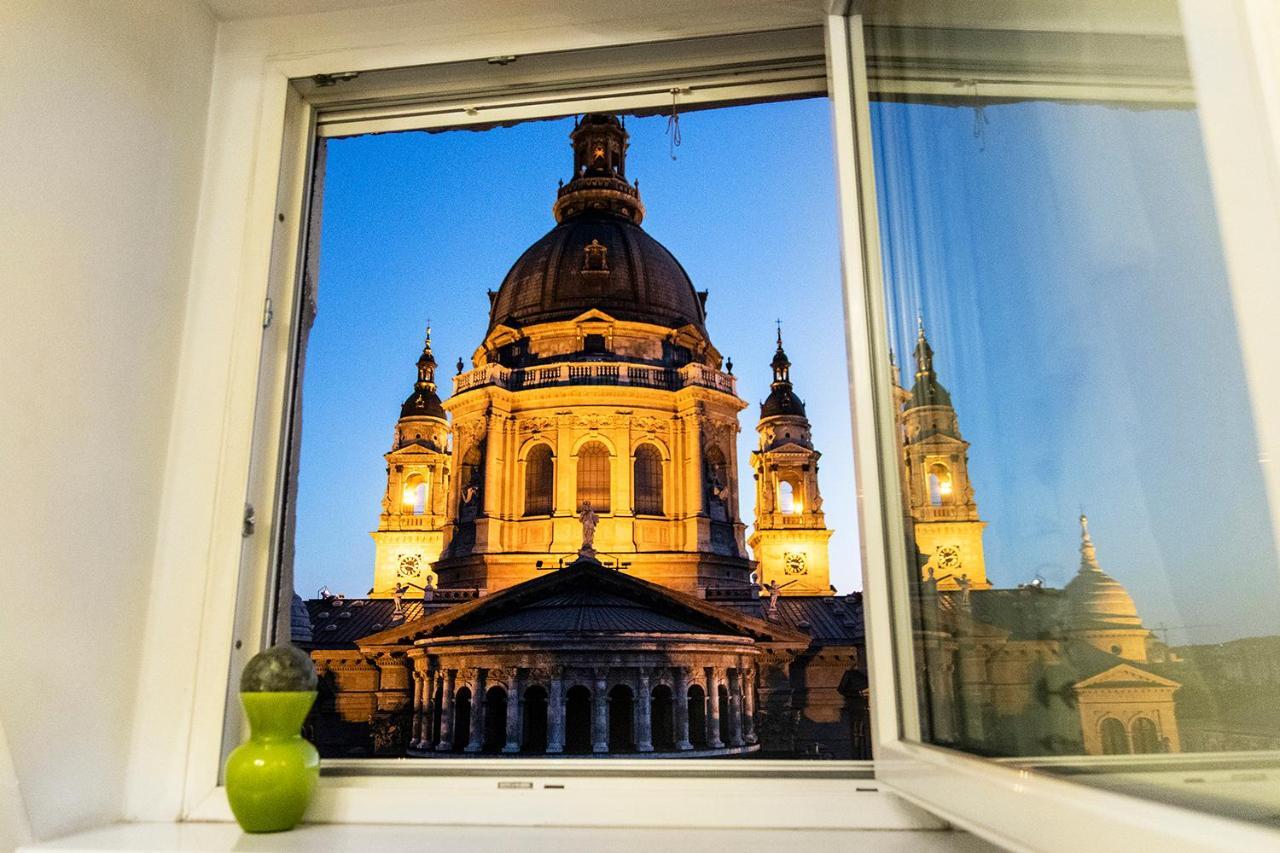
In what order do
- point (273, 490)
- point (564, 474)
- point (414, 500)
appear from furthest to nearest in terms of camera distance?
1. point (414, 500)
2. point (564, 474)
3. point (273, 490)

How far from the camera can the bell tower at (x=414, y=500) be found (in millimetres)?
15359

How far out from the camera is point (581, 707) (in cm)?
1252

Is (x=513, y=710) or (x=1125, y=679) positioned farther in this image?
(x=513, y=710)

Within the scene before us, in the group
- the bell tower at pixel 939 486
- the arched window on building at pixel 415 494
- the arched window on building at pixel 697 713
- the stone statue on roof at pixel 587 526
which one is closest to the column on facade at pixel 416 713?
the stone statue on roof at pixel 587 526

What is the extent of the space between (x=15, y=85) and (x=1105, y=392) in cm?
103

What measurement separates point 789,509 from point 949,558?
47.6 ft

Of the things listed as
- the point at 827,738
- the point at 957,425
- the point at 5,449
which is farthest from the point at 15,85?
the point at 827,738

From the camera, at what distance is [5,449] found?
895mm

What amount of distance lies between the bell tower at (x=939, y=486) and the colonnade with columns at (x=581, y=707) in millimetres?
11553

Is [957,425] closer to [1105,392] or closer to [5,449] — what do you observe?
[1105,392]

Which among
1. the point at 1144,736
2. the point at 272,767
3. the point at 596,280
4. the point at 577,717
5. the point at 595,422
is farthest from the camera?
the point at 596,280

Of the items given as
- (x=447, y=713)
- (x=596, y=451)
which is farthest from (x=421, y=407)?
(x=447, y=713)

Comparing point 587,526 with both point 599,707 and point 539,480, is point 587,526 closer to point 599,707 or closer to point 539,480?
point 539,480

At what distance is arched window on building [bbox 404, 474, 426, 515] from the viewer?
15.6 m
